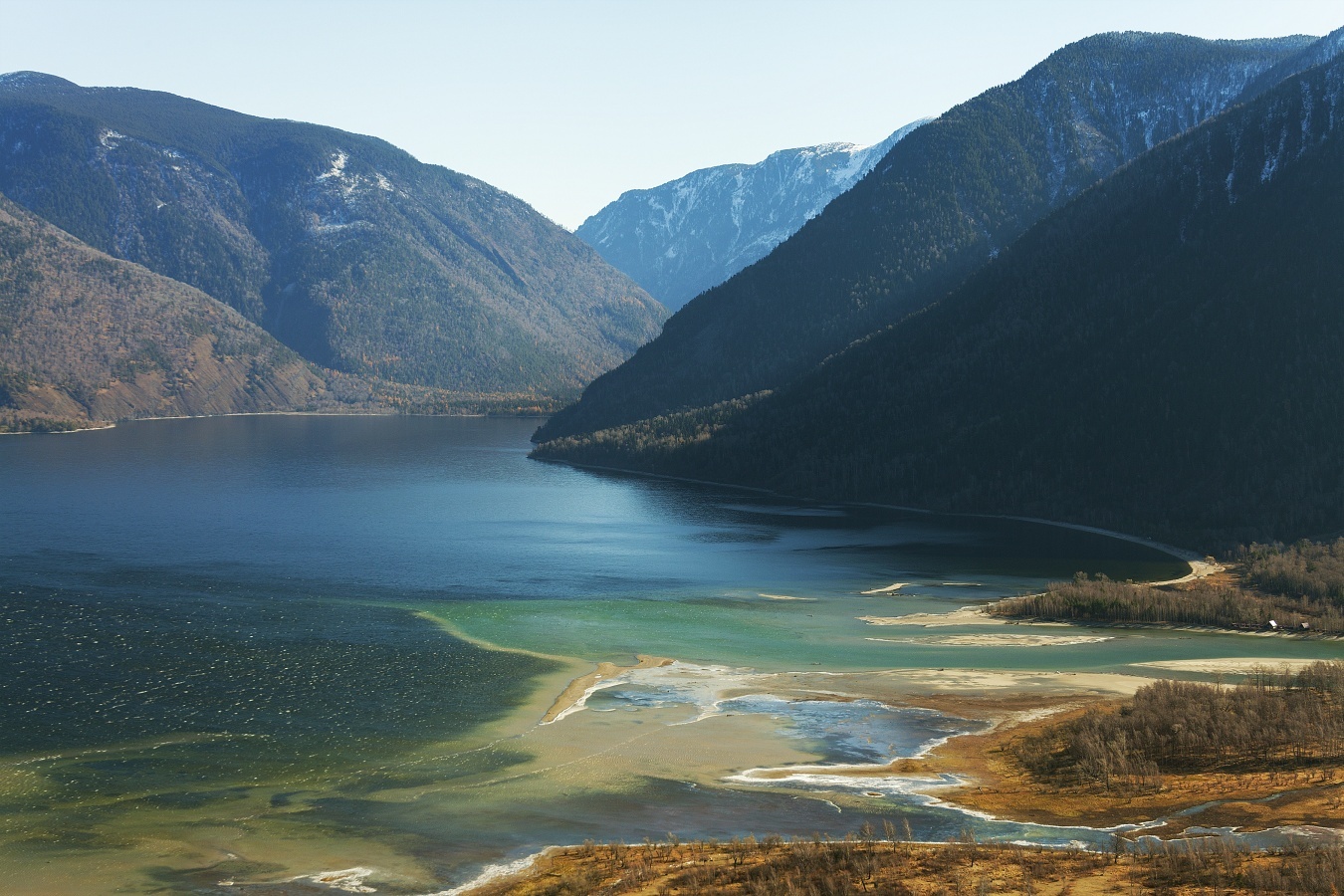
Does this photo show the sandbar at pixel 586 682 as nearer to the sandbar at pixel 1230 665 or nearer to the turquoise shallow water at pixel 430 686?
the turquoise shallow water at pixel 430 686

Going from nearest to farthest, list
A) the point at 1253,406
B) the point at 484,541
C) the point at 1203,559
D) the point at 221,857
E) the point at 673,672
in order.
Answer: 1. the point at 221,857
2. the point at 673,672
3. the point at 1203,559
4. the point at 484,541
5. the point at 1253,406

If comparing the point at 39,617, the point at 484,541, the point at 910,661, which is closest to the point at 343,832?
the point at 910,661

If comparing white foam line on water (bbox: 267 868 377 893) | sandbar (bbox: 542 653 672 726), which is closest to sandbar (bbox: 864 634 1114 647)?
sandbar (bbox: 542 653 672 726)

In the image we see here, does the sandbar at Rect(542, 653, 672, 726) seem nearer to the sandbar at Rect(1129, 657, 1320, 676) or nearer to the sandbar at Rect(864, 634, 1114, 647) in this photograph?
the sandbar at Rect(864, 634, 1114, 647)

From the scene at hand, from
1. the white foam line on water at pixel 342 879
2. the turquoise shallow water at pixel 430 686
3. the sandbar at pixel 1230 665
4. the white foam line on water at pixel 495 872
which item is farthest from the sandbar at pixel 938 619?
the white foam line on water at pixel 342 879

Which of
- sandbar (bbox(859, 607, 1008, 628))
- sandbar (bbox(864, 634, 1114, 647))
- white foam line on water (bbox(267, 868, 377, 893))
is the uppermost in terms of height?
sandbar (bbox(859, 607, 1008, 628))

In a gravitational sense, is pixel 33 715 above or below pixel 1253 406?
below

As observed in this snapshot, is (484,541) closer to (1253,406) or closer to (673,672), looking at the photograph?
(673,672)

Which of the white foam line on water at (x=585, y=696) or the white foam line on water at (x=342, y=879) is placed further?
the white foam line on water at (x=585, y=696)

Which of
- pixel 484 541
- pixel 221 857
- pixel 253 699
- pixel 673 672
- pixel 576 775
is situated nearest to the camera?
pixel 221 857
